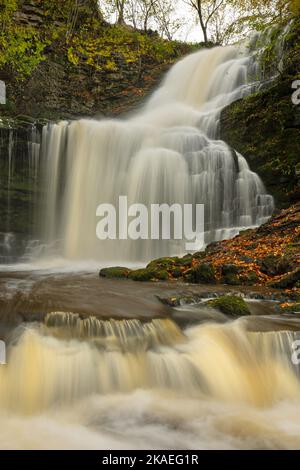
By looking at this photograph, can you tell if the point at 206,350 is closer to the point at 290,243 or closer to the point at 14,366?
the point at 14,366

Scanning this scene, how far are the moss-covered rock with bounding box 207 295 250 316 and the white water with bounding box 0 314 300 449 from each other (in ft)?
1.33

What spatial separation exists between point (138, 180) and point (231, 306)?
27.7ft

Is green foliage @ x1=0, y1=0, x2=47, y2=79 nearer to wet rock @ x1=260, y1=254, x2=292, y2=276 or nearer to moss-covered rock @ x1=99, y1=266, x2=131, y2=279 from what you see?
moss-covered rock @ x1=99, y1=266, x2=131, y2=279

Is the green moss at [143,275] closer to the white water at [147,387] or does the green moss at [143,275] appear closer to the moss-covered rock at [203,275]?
the moss-covered rock at [203,275]

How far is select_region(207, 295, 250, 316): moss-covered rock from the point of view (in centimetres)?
558

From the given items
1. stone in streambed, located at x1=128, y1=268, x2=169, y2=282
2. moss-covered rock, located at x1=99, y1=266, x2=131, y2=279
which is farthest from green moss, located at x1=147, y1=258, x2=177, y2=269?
moss-covered rock, located at x1=99, y1=266, x2=131, y2=279

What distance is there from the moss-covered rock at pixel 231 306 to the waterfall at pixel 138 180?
6010 mm

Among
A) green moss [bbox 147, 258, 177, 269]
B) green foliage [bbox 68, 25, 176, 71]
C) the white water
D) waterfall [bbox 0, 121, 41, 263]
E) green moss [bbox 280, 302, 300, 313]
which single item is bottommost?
the white water

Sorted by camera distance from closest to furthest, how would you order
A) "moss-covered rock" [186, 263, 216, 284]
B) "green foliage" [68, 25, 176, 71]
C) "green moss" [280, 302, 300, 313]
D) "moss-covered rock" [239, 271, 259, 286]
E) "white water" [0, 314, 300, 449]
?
"white water" [0, 314, 300, 449], "green moss" [280, 302, 300, 313], "moss-covered rock" [239, 271, 259, 286], "moss-covered rock" [186, 263, 216, 284], "green foliage" [68, 25, 176, 71]

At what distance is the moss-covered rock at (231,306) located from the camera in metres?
5.58

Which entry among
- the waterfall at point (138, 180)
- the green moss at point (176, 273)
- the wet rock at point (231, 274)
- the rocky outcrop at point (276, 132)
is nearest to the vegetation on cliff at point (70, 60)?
the waterfall at point (138, 180)

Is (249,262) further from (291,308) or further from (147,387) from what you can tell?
(147,387)

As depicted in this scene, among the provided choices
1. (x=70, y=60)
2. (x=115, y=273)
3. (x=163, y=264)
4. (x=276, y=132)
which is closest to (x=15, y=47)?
(x=70, y=60)

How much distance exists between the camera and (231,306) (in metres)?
5.62
